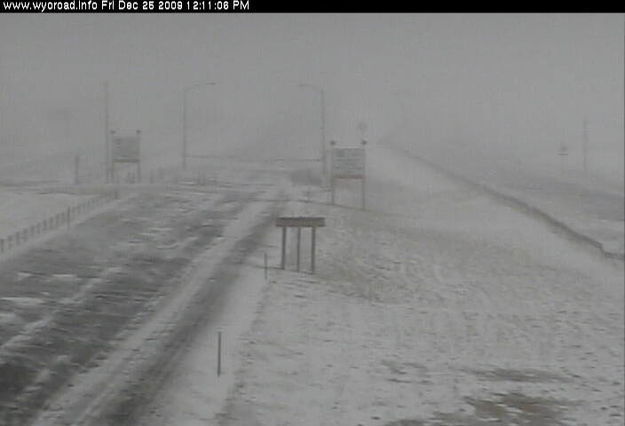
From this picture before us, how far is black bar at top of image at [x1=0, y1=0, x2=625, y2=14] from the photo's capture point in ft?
63.3

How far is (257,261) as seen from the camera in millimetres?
34781

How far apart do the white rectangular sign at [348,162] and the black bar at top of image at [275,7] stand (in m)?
31.4

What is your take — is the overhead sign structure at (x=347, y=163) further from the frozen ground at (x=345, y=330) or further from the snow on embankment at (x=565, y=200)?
the snow on embankment at (x=565, y=200)

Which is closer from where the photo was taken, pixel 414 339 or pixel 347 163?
pixel 414 339

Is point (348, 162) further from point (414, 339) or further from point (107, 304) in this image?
point (107, 304)

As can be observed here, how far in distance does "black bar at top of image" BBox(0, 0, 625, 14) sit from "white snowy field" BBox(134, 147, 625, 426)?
23.1 feet

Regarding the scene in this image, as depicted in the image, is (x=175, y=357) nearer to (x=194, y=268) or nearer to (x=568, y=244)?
(x=194, y=268)

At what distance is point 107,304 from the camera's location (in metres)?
27.3

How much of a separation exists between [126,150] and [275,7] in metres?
44.3

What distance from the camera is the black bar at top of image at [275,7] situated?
63.3 ft

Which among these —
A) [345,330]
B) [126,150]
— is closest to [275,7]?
[345,330]

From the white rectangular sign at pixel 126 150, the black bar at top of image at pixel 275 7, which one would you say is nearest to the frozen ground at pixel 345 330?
the black bar at top of image at pixel 275 7

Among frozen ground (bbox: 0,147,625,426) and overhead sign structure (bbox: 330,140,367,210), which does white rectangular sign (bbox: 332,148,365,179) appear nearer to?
overhead sign structure (bbox: 330,140,367,210)

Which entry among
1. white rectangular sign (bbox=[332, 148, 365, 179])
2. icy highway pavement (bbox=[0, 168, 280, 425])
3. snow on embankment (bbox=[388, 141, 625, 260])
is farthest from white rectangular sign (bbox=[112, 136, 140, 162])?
snow on embankment (bbox=[388, 141, 625, 260])
